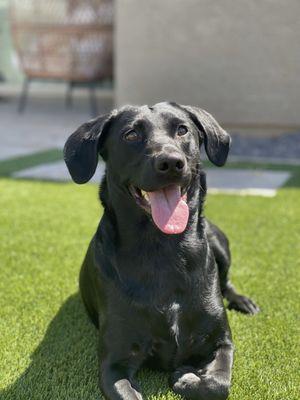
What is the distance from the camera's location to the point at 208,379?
2.57 meters

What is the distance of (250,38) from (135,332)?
707cm

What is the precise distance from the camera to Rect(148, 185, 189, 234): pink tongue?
267 centimetres

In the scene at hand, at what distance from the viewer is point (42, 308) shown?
3.50 metres

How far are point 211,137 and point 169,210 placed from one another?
20.5 inches

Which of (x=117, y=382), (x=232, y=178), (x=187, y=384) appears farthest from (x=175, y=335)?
(x=232, y=178)

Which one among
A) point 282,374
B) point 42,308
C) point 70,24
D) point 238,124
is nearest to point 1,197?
point 42,308

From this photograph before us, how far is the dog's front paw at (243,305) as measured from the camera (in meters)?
3.48

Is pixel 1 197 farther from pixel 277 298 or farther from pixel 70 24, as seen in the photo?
pixel 70 24


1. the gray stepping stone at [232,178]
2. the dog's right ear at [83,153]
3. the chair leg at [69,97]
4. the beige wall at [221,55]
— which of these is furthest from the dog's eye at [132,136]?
the chair leg at [69,97]

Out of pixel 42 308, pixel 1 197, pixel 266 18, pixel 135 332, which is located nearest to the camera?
pixel 135 332

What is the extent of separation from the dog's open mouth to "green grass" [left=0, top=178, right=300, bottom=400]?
2.37 feet

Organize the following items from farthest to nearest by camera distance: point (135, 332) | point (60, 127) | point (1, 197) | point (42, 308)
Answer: point (60, 127), point (1, 197), point (42, 308), point (135, 332)

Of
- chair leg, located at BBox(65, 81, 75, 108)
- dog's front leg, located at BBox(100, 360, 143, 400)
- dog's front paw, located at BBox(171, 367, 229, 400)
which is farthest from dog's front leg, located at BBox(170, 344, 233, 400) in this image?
chair leg, located at BBox(65, 81, 75, 108)

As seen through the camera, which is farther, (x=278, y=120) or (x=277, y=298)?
(x=278, y=120)
